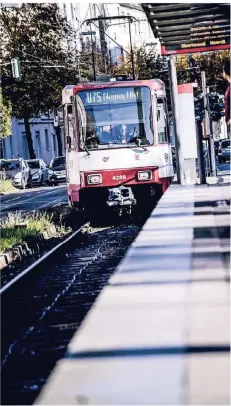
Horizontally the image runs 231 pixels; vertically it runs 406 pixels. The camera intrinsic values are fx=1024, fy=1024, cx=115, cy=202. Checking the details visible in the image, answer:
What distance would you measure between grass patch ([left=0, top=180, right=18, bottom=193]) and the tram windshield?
903 inches

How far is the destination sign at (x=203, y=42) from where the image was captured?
1938cm

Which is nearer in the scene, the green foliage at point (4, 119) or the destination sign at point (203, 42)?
the destination sign at point (203, 42)

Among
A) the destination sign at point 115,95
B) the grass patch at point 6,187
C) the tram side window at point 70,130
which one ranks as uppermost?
the destination sign at point 115,95

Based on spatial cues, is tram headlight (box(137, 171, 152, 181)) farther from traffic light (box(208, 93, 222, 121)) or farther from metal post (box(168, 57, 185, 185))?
traffic light (box(208, 93, 222, 121))

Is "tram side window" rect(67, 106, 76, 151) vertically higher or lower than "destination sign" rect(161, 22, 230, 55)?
lower

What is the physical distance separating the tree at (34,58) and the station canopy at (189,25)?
108ft

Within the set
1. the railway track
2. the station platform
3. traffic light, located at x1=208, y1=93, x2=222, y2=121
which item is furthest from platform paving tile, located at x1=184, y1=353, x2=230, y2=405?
traffic light, located at x1=208, y1=93, x2=222, y2=121

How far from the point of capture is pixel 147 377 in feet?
16.9

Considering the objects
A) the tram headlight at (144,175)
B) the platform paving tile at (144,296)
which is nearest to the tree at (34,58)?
the tram headlight at (144,175)

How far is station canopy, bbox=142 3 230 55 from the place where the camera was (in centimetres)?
1644

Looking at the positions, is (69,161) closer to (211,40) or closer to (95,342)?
(211,40)

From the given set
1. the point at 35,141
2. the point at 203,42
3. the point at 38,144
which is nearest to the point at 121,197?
the point at 203,42

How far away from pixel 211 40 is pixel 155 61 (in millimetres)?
47221

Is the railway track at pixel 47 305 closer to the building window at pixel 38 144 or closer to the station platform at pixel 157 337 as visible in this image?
the station platform at pixel 157 337
